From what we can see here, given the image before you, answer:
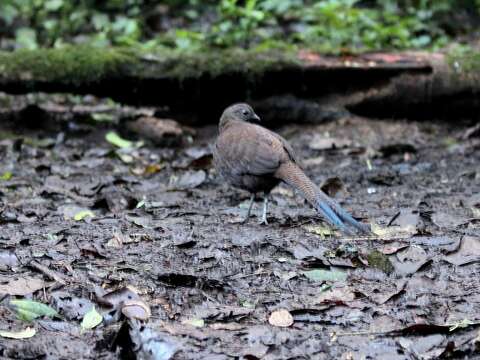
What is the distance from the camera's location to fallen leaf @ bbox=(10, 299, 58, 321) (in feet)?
11.4

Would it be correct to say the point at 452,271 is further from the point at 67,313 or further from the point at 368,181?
the point at 368,181

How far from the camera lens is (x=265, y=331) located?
345 centimetres

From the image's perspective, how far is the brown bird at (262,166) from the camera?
4801mm

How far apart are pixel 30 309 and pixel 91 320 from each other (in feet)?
0.90

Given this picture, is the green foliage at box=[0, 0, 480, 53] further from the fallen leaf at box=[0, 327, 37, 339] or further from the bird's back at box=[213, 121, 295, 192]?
the fallen leaf at box=[0, 327, 37, 339]

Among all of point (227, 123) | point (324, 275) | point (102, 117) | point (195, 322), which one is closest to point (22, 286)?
point (195, 322)

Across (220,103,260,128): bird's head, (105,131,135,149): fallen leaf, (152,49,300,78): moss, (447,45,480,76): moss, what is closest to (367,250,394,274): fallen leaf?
(220,103,260,128): bird's head

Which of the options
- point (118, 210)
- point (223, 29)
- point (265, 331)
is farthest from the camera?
point (223, 29)

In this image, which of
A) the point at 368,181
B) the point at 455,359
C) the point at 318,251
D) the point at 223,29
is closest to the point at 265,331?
the point at 455,359

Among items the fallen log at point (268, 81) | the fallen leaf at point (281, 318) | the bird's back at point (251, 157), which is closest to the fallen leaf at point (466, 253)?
the fallen leaf at point (281, 318)

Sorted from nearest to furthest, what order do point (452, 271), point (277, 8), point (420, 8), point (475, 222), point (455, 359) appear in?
point (455, 359), point (452, 271), point (475, 222), point (277, 8), point (420, 8)

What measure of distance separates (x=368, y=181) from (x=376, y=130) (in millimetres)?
1692

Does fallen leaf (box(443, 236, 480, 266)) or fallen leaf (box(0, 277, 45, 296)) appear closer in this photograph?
fallen leaf (box(0, 277, 45, 296))

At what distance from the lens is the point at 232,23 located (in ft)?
31.7
